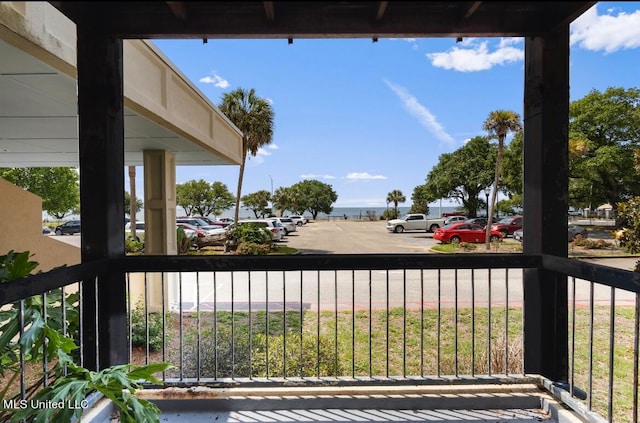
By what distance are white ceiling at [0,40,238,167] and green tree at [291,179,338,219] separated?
42.1 meters

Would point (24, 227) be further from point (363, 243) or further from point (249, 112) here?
point (363, 243)

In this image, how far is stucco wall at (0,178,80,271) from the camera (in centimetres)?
486

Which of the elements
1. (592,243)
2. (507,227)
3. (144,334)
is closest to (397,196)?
(507,227)

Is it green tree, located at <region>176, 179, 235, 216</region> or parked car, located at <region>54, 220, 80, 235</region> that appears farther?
green tree, located at <region>176, 179, 235, 216</region>

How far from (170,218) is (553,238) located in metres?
5.80

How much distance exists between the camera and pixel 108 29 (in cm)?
205

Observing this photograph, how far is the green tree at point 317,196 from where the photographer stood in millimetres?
50541

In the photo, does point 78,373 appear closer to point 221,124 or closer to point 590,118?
point 221,124

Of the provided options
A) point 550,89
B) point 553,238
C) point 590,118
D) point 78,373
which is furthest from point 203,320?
point 590,118

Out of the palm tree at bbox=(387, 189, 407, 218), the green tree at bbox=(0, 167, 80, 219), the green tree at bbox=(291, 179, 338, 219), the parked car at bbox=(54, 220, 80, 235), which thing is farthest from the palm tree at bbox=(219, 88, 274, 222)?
the green tree at bbox=(291, 179, 338, 219)

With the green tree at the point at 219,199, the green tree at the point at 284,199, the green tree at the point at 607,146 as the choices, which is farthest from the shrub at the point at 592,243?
the green tree at the point at 219,199

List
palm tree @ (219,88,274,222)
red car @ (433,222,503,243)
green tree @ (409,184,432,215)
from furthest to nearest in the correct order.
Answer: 1. green tree @ (409,184,432,215)
2. red car @ (433,222,503,243)
3. palm tree @ (219,88,274,222)

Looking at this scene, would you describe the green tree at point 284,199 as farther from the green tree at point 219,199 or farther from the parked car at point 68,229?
the parked car at point 68,229

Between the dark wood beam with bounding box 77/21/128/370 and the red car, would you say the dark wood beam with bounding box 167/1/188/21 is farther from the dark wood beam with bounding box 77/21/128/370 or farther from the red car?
the red car
